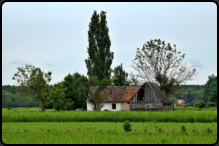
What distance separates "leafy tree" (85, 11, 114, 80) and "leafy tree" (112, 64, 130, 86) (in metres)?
12.3

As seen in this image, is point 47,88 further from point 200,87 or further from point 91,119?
point 200,87

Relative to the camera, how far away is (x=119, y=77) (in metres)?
68.4

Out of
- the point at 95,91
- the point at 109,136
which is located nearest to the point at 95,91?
the point at 95,91

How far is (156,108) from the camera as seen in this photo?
144ft

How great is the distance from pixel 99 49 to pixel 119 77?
13.7 meters

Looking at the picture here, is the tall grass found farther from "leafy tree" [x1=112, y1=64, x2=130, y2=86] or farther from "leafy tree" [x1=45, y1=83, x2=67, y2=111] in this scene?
"leafy tree" [x1=112, y1=64, x2=130, y2=86]

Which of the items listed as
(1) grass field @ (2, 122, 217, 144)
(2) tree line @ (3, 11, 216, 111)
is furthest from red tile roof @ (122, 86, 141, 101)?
→ (1) grass field @ (2, 122, 217, 144)

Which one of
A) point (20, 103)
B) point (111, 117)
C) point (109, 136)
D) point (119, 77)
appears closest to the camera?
point (109, 136)

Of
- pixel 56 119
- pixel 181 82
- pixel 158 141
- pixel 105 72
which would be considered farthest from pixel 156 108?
pixel 158 141

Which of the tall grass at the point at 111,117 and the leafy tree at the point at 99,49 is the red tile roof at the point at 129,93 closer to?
the leafy tree at the point at 99,49

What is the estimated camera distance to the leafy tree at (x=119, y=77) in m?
68.3

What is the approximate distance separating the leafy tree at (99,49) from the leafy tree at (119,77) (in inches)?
484

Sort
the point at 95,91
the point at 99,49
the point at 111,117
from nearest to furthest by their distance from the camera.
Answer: the point at 111,117
the point at 95,91
the point at 99,49

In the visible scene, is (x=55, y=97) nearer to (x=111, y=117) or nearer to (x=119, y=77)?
(x=111, y=117)
